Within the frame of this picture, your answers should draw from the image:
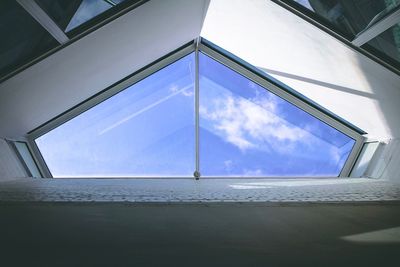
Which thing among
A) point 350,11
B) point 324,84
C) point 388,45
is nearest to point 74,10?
point 350,11

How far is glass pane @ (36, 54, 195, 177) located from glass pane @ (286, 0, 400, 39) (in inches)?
153

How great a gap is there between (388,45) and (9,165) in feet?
17.8

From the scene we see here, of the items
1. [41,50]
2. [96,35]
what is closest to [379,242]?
[41,50]

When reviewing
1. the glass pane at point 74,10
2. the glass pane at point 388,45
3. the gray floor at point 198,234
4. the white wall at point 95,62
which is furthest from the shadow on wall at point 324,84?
the gray floor at point 198,234

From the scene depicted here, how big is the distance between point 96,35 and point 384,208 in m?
4.39

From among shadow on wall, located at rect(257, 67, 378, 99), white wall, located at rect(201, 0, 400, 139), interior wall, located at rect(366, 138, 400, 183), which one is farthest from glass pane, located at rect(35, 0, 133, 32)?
interior wall, located at rect(366, 138, 400, 183)

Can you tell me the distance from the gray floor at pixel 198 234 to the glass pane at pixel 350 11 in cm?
237

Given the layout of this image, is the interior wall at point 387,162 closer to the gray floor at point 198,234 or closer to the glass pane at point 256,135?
the glass pane at point 256,135

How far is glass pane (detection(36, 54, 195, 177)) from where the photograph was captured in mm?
7895

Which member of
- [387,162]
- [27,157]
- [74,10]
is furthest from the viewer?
[27,157]

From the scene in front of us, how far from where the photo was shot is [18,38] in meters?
4.19

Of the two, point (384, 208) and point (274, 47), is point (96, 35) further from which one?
point (384, 208)

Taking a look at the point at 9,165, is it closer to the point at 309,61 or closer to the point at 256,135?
the point at 309,61

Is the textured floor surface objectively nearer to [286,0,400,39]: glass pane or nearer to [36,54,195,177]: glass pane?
[286,0,400,39]: glass pane
